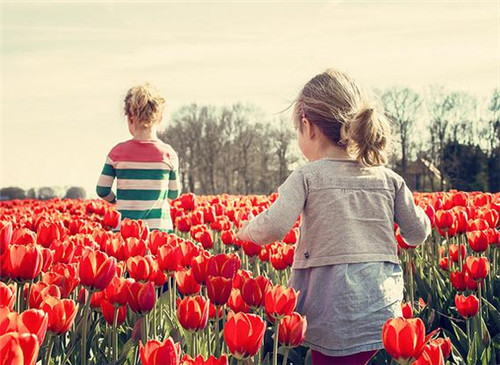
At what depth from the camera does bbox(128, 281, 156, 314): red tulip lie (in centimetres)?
284

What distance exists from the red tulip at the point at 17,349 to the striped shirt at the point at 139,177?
485 centimetres

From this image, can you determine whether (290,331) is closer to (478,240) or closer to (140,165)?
(478,240)

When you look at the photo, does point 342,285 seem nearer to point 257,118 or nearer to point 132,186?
point 132,186

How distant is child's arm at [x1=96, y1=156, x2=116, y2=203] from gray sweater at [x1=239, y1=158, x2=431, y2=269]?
3.08 meters

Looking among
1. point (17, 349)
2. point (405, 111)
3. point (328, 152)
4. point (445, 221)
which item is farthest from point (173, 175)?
point (405, 111)

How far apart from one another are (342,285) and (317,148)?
0.77m

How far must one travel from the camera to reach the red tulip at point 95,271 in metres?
2.86

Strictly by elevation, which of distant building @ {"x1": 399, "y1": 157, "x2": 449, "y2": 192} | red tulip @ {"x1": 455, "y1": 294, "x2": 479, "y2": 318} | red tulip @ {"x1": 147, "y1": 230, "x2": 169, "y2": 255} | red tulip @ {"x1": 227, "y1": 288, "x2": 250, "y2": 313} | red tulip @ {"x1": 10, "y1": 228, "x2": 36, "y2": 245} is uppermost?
red tulip @ {"x1": 10, "y1": 228, "x2": 36, "y2": 245}

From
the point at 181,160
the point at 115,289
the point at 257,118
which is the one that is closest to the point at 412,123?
the point at 257,118

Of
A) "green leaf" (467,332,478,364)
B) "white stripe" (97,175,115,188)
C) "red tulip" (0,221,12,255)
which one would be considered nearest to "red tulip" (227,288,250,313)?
"red tulip" (0,221,12,255)

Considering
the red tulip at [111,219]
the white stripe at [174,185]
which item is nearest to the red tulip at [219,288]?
the red tulip at [111,219]

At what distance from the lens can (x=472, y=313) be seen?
389 centimetres

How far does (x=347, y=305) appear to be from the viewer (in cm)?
342

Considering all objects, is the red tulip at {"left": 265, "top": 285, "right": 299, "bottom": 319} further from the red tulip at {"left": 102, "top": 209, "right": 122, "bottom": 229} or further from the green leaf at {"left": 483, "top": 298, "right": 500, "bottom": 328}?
the red tulip at {"left": 102, "top": 209, "right": 122, "bottom": 229}
